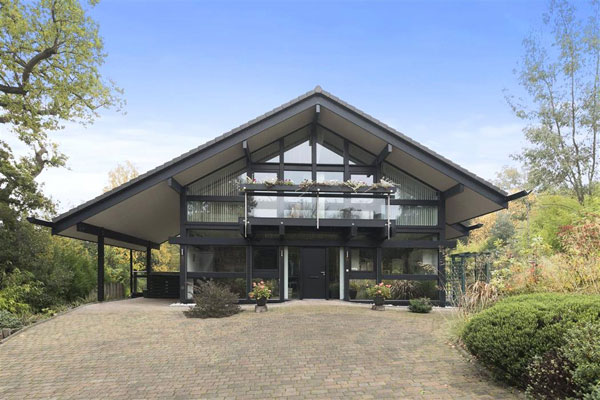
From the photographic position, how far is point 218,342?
6844 millimetres

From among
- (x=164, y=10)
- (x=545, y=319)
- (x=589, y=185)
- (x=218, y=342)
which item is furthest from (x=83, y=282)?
(x=589, y=185)

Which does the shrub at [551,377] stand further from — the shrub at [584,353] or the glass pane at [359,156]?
the glass pane at [359,156]

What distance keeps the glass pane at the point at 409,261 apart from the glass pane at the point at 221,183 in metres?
6.24

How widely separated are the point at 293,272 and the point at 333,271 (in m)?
1.59

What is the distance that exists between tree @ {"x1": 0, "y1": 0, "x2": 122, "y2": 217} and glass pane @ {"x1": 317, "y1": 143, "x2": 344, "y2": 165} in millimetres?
8722

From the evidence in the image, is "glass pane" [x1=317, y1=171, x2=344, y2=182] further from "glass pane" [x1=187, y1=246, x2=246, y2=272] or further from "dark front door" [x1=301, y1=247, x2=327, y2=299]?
"glass pane" [x1=187, y1=246, x2=246, y2=272]

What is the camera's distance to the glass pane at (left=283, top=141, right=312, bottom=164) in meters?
13.8

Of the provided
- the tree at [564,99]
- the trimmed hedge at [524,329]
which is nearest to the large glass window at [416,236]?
the trimmed hedge at [524,329]

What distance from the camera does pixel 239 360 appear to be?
5.70m

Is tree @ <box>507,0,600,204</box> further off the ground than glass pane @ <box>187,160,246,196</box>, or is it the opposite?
tree @ <box>507,0,600,204</box>

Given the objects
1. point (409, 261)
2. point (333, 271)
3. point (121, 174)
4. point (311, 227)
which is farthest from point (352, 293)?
point (121, 174)

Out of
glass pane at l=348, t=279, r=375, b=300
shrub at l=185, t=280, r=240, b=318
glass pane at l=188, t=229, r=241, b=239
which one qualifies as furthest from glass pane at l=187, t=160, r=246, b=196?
glass pane at l=348, t=279, r=375, b=300

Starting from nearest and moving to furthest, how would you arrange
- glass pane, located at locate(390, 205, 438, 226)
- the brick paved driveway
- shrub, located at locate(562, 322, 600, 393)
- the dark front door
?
shrub, located at locate(562, 322, 600, 393) < the brick paved driveway < glass pane, located at locate(390, 205, 438, 226) < the dark front door

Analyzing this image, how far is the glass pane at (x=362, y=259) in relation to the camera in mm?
13336
